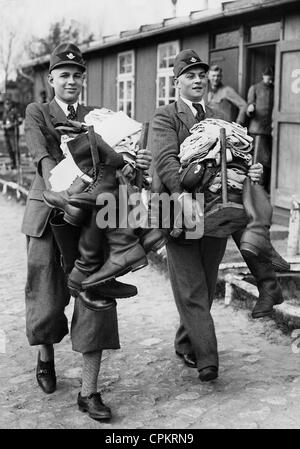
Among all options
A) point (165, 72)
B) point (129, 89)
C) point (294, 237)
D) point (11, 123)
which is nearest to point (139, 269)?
point (294, 237)

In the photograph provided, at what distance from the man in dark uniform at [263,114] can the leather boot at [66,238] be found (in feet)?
23.1

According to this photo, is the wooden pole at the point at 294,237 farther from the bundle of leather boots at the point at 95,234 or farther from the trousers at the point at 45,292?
the bundle of leather boots at the point at 95,234

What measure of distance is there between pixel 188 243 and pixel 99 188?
0.92 metres

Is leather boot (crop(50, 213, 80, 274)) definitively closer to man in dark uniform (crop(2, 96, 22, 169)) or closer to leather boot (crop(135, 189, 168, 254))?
leather boot (crop(135, 189, 168, 254))

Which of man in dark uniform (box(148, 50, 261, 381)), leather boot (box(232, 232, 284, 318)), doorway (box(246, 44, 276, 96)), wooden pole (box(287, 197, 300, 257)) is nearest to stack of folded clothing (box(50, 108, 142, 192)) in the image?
man in dark uniform (box(148, 50, 261, 381))

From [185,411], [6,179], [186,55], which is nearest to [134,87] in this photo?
[6,179]

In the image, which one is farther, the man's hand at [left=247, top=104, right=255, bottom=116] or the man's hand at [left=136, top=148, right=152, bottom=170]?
the man's hand at [left=247, top=104, right=255, bottom=116]

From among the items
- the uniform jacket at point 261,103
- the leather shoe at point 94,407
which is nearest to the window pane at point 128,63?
the uniform jacket at point 261,103

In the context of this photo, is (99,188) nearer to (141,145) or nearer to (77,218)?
(77,218)

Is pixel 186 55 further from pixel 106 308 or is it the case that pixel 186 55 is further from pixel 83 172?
pixel 106 308

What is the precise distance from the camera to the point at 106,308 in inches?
144

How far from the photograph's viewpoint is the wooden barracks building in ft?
30.2

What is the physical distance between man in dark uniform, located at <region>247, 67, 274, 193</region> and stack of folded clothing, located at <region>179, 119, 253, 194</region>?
637cm

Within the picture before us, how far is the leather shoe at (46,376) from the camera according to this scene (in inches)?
167
